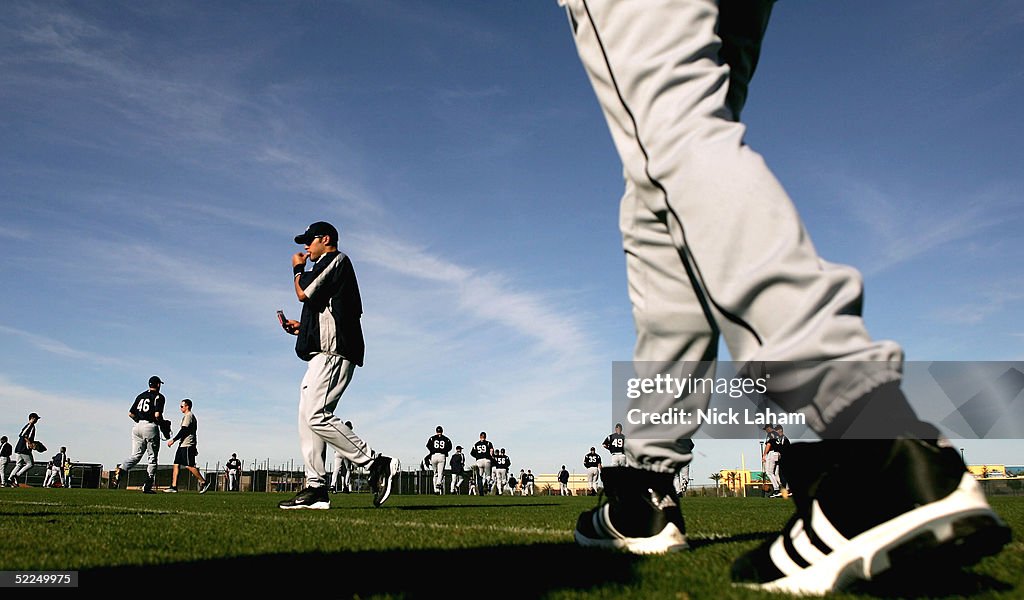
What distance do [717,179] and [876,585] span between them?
825 mm

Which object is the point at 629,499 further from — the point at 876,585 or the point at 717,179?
the point at 717,179

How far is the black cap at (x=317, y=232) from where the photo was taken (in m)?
7.30

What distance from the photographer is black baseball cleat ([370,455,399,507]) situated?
740cm

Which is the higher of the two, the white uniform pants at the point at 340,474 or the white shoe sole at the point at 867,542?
the white uniform pants at the point at 340,474

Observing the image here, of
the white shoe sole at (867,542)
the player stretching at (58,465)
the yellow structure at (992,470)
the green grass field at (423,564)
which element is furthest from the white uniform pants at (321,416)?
the yellow structure at (992,470)

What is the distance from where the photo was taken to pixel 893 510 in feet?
4.37

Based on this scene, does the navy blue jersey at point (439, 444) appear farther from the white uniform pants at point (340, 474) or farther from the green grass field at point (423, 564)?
the green grass field at point (423, 564)

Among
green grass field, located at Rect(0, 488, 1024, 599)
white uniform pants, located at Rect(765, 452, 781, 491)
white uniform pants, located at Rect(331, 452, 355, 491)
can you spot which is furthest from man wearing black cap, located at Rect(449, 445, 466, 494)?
green grass field, located at Rect(0, 488, 1024, 599)

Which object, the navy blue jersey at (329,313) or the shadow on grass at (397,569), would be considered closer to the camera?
the shadow on grass at (397,569)

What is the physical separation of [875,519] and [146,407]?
1730 cm

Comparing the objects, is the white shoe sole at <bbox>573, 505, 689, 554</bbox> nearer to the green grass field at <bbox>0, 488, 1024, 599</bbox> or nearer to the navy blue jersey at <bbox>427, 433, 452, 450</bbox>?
the green grass field at <bbox>0, 488, 1024, 599</bbox>

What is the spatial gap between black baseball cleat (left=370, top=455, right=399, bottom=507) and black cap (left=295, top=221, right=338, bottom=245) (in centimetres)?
219

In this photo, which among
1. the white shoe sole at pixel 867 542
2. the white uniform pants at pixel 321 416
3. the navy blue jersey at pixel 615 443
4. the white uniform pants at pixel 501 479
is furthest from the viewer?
the white uniform pants at pixel 501 479

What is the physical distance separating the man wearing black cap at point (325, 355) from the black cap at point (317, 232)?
205 millimetres
